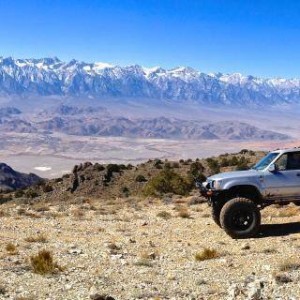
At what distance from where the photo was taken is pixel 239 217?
1423 cm

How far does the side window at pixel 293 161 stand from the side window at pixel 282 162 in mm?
76

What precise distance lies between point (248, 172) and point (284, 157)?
A: 1.01 meters

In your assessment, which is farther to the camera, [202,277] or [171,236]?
[171,236]

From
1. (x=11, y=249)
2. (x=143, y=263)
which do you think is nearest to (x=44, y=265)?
(x=143, y=263)

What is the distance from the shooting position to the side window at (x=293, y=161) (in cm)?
1433

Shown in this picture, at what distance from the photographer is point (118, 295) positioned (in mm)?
8992

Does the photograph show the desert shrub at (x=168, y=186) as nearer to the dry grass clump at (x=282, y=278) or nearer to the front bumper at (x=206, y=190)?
the front bumper at (x=206, y=190)

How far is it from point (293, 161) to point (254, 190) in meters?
1.26

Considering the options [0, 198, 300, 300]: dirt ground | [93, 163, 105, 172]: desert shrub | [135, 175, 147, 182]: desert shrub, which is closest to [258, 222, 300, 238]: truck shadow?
[0, 198, 300, 300]: dirt ground

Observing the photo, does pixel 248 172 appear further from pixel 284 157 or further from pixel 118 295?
pixel 118 295

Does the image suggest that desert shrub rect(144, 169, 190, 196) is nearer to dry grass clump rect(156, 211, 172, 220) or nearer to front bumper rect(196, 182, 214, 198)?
dry grass clump rect(156, 211, 172, 220)

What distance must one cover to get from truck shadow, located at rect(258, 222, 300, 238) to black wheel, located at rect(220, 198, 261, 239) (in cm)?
38

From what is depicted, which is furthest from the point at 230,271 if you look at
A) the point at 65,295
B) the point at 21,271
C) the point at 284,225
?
the point at 284,225

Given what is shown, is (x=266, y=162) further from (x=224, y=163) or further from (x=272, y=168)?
(x=224, y=163)
